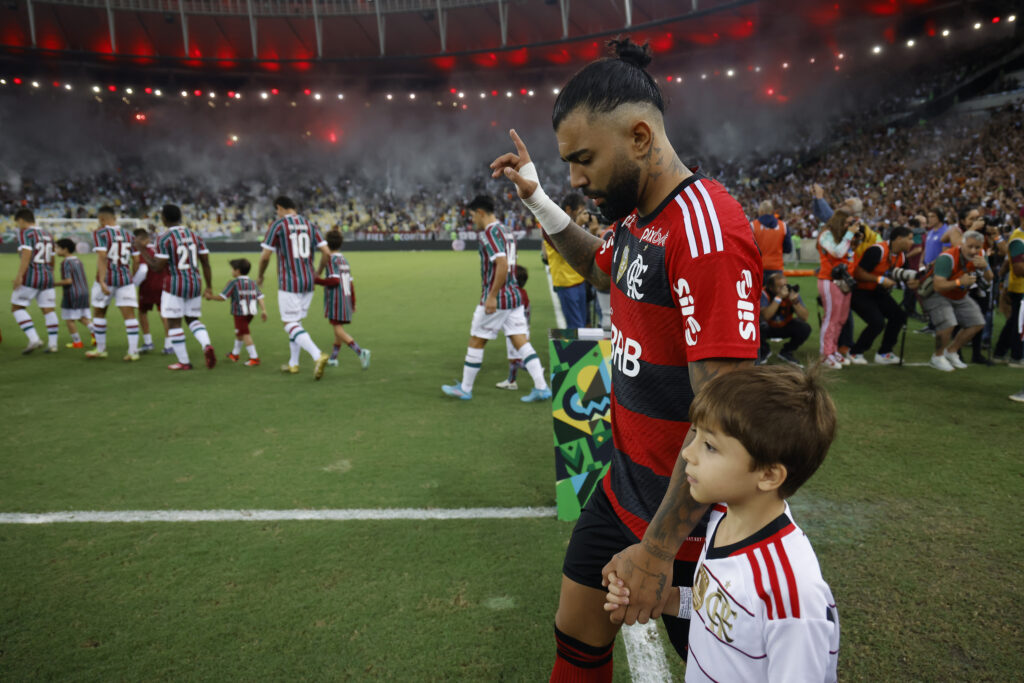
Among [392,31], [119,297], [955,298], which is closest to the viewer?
[955,298]

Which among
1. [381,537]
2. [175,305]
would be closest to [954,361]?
[381,537]

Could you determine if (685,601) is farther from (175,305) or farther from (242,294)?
(175,305)

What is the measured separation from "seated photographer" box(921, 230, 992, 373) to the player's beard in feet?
25.0

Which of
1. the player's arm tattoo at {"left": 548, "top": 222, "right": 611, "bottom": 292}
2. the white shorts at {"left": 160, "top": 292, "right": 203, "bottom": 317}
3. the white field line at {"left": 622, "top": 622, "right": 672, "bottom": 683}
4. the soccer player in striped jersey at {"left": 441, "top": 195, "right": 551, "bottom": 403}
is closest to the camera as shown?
the player's arm tattoo at {"left": 548, "top": 222, "right": 611, "bottom": 292}

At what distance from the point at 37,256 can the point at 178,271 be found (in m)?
3.01

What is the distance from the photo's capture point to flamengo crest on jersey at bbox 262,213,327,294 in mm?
8117

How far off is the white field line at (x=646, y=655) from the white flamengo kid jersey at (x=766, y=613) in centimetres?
129

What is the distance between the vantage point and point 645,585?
59.9 inches

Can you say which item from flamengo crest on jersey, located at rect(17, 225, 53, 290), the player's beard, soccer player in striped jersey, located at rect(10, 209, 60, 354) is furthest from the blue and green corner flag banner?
flamengo crest on jersey, located at rect(17, 225, 53, 290)

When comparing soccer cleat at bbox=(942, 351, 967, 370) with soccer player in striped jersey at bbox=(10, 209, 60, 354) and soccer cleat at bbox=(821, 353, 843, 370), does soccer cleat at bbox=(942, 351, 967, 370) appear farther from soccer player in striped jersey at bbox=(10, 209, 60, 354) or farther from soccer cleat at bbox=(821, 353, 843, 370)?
soccer player in striped jersey at bbox=(10, 209, 60, 354)

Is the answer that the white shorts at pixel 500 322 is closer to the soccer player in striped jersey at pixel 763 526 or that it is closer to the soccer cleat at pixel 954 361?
the soccer player in striped jersey at pixel 763 526

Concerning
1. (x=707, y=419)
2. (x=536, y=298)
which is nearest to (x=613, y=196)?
(x=707, y=419)

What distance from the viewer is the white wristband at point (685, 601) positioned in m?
1.73

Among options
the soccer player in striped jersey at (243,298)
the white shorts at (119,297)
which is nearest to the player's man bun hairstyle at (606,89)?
the soccer player in striped jersey at (243,298)
